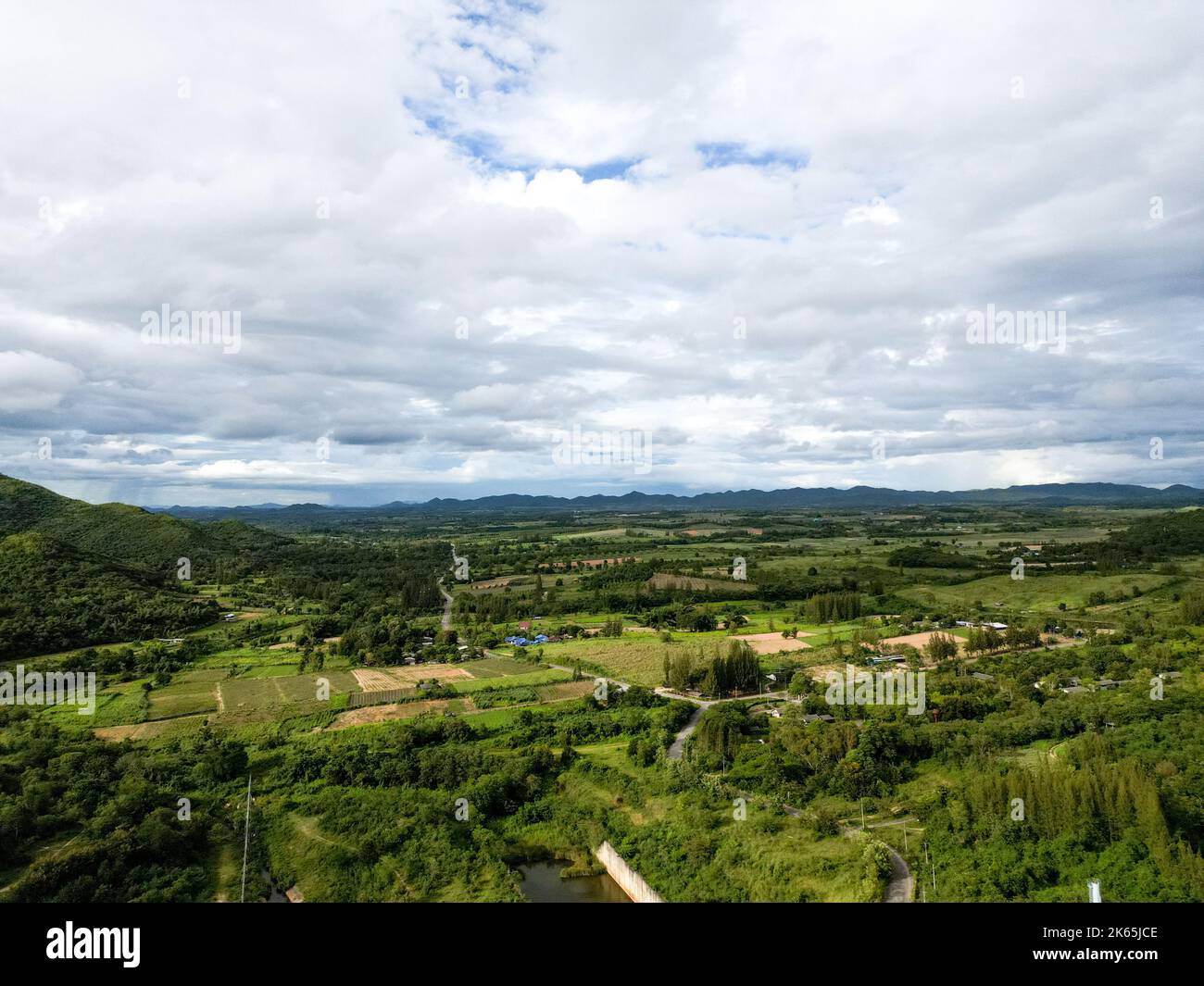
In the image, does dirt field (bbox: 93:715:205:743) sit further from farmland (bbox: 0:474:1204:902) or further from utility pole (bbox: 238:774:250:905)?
utility pole (bbox: 238:774:250:905)

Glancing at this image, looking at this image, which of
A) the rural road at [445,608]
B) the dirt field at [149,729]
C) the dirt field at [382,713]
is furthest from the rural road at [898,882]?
the rural road at [445,608]

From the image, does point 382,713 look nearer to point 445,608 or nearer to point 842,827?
point 842,827

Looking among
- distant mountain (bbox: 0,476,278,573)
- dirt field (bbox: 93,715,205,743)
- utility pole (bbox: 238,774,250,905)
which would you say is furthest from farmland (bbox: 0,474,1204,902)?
distant mountain (bbox: 0,476,278,573)

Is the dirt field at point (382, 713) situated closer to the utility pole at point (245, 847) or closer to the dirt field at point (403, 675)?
the dirt field at point (403, 675)

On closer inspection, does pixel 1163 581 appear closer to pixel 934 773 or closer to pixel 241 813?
pixel 934 773
